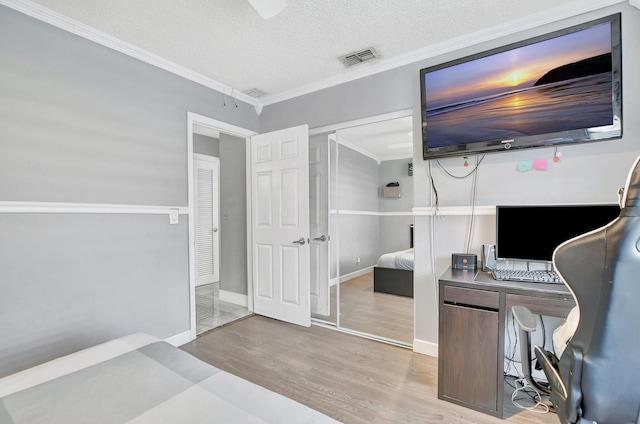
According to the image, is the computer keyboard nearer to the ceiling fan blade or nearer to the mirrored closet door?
the mirrored closet door

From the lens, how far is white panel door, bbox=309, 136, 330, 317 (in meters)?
3.32

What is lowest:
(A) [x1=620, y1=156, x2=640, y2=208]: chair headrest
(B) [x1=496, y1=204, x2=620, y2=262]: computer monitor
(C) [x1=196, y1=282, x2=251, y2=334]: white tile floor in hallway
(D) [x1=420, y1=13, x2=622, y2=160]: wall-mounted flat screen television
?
(C) [x1=196, y1=282, x2=251, y2=334]: white tile floor in hallway

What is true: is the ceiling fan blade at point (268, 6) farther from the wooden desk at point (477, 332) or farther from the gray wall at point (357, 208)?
the gray wall at point (357, 208)

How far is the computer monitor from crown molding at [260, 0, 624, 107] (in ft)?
4.37

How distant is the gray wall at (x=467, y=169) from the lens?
1.87 m

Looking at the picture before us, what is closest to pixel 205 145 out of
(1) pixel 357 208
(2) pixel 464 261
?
(1) pixel 357 208

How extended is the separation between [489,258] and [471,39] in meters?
1.73

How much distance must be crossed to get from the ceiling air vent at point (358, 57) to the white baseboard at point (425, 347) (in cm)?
258

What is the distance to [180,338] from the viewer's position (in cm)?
275

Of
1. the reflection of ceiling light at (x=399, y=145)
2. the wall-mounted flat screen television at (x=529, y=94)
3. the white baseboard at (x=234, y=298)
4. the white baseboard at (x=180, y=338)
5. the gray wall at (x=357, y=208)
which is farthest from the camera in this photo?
the reflection of ceiling light at (x=399, y=145)

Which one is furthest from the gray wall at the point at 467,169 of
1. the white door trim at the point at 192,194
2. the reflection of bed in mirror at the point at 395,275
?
the reflection of bed in mirror at the point at 395,275

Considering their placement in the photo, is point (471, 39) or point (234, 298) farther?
point (234, 298)

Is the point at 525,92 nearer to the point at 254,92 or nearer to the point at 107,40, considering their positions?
the point at 254,92

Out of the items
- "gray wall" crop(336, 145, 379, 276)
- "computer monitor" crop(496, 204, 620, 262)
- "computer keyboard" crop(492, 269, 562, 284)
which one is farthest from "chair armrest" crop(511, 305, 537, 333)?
"gray wall" crop(336, 145, 379, 276)
